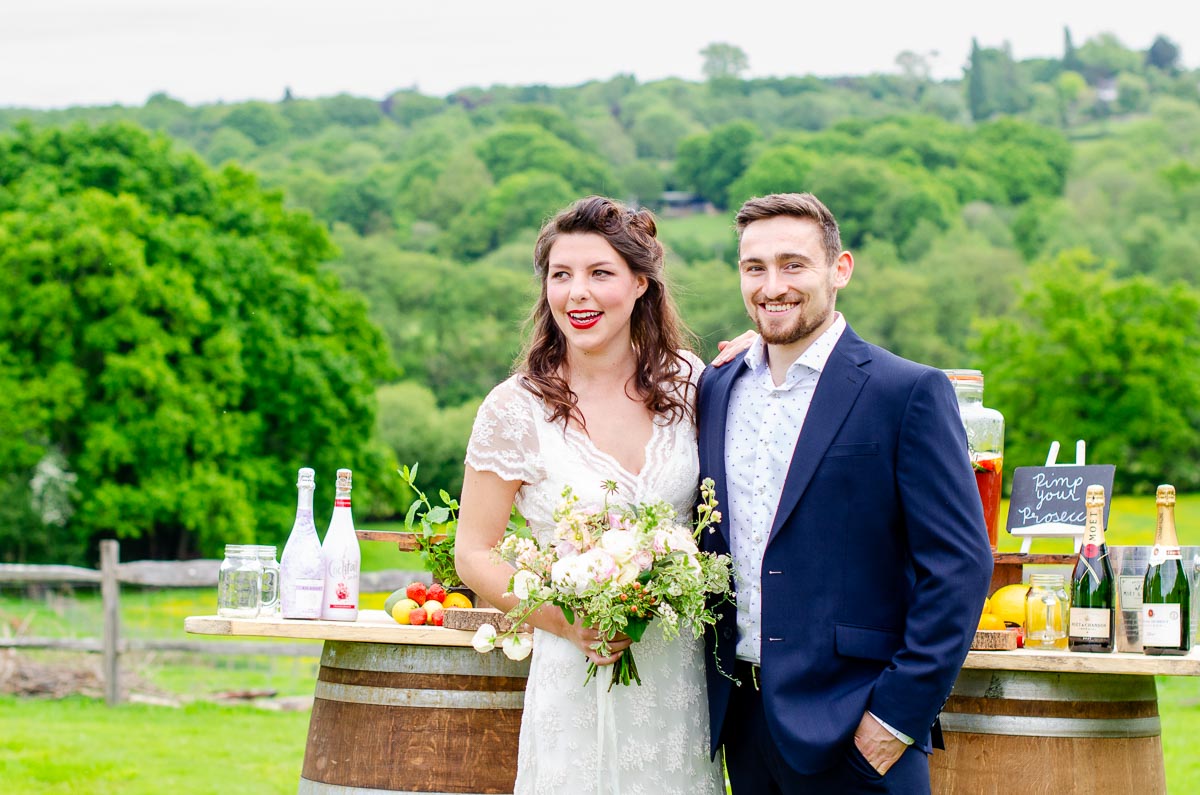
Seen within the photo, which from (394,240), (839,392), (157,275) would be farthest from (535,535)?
(394,240)

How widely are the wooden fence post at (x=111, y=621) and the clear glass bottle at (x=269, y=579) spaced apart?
8845mm

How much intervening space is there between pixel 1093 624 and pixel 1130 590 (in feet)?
0.63

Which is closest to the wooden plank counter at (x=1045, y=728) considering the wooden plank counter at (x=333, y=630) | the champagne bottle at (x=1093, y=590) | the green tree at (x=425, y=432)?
the champagne bottle at (x=1093, y=590)

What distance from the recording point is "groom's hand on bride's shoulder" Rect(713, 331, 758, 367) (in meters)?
4.46

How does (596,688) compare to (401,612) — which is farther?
(401,612)

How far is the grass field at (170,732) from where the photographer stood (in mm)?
10062

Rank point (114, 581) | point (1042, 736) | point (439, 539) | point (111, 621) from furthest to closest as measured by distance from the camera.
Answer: point (114, 581), point (111, 621), point (439, 539), point (1042, 736)

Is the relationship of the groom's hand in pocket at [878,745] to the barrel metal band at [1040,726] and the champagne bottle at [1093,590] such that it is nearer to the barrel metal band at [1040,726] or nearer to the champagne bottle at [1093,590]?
the barrel metal band at [1040,726]

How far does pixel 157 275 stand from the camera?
29812mm

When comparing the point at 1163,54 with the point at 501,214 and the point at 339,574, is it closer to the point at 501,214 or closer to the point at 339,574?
the point at 501,214

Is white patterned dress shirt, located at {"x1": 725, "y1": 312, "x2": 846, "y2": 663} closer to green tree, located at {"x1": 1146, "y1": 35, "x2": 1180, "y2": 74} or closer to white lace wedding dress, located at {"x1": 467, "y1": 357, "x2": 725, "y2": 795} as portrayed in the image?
A: white lace wedding dress, located at {"x1": 467, "y1": 357, "x2": 725, "y2": 795}

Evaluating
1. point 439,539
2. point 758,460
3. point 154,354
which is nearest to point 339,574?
point 439,539

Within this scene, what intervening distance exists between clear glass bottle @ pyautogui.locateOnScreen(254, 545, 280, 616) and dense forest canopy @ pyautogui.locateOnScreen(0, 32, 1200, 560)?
1.31 meters

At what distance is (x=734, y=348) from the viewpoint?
180 inches
